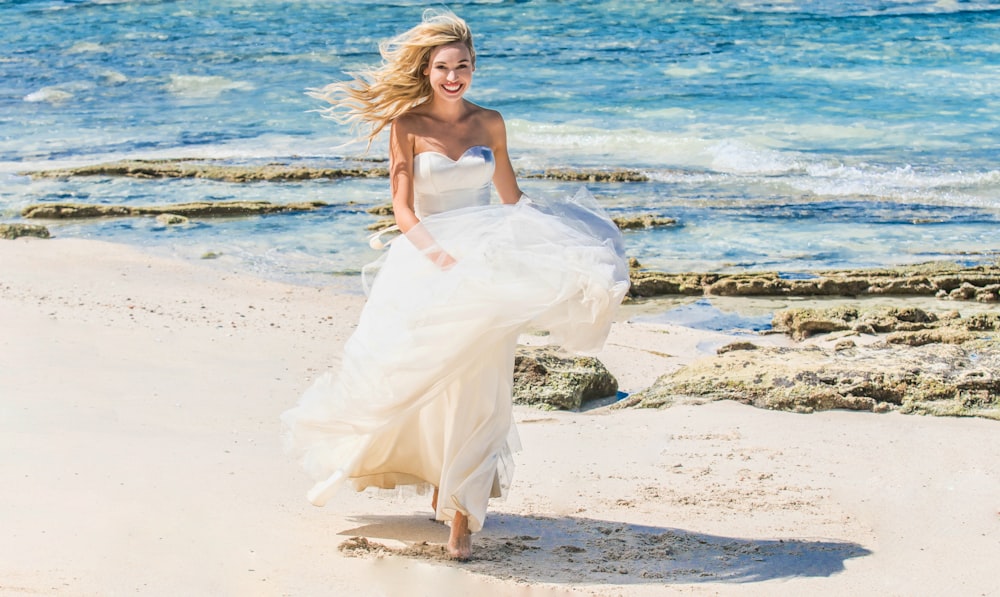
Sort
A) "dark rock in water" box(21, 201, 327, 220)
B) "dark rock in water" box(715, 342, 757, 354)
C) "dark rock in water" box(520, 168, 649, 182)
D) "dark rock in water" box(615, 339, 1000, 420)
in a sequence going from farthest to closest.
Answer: "dark rock in water" box(520, 168, 649, 182) < "dark rock in water" box(21, 201, 327, 220) < "dark rock in water" box(715, 342, 757, 354) < "dark rock in water" box(615, 339, 1000, 420)

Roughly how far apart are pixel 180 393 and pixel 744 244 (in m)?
6.68

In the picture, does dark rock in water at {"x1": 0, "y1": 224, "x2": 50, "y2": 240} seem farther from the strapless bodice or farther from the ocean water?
the strapless bodice

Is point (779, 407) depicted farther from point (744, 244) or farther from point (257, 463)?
point (744, 244)

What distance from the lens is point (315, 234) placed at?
11656 mm

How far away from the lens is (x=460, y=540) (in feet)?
14.5

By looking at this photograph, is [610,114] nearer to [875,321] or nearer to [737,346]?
[875,321]

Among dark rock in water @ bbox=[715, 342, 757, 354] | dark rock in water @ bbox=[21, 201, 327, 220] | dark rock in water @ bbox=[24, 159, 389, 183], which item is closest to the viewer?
dark rock in water @ bbox=[715, 342, 757, 354]

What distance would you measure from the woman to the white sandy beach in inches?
11.5

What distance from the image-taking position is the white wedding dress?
4.29 meters

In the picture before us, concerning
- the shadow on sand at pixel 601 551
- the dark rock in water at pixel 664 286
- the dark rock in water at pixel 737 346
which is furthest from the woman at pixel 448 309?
the dark rock in water at pixel 664 286

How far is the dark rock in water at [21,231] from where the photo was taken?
1092 cm

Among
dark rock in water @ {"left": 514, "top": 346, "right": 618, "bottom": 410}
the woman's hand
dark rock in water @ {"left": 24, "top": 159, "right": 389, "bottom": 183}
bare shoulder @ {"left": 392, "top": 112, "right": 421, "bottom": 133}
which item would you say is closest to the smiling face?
bare shoulder @ {"left": 392, "top": 112, "right": 421, "bottom": 133}

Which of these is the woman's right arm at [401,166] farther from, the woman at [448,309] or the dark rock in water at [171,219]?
the dark rock in water at [171,219]

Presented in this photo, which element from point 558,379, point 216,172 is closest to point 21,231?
point 216,172
